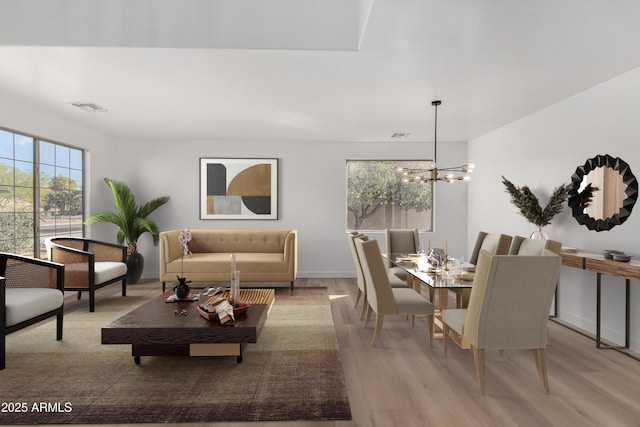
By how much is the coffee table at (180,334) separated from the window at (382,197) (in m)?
3.98

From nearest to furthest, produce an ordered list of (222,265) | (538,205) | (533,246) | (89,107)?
(533,246)
(538,205)
(89,107)
(222,265)

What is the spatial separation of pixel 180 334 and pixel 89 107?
332 cm

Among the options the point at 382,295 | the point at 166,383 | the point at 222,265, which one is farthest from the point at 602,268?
the point at 222,265

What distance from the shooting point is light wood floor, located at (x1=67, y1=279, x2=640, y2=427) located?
85.0 inches

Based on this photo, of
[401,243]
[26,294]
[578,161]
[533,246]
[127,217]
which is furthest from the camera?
[127,217]

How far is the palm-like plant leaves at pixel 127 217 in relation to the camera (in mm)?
5746

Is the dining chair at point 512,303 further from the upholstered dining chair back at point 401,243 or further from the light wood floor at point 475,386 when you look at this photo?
the upholstered dining chair back at point 401,243

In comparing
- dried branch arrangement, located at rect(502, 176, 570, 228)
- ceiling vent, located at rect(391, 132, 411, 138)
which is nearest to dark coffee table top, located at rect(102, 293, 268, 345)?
dried branch arrangement, located at rect(502, 176, 570, 228)

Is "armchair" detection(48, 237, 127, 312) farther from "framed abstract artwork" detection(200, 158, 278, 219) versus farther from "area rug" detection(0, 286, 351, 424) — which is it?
"framed abstract artwork" detection(200, 158, 278, 219)

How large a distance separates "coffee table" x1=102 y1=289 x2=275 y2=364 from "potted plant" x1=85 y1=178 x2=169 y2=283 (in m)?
3.21

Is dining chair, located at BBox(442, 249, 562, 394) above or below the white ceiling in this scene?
below

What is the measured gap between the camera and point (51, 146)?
5.05 m

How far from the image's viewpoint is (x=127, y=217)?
586 cm

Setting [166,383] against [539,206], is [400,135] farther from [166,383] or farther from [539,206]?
[166,383]
